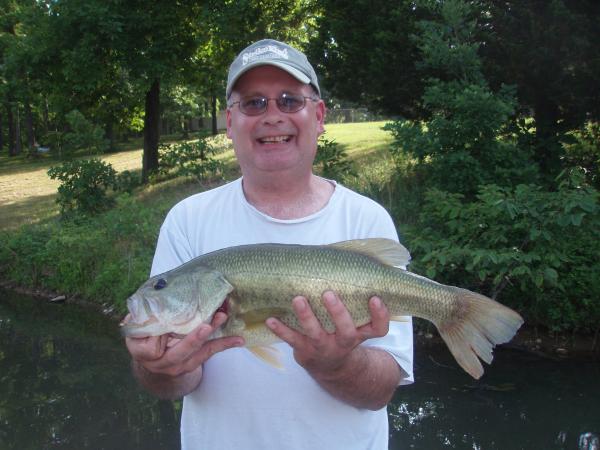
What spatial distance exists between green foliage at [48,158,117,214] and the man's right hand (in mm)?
12082

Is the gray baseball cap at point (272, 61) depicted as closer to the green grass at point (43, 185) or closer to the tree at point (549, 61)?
the tree at point (549, 61)

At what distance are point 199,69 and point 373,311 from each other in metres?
17.3

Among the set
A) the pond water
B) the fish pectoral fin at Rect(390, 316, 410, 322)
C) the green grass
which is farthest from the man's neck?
the green grass

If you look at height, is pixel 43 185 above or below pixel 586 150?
below

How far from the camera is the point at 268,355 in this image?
225 cm

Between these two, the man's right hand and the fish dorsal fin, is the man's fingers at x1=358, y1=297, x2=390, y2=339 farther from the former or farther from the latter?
the man's right hand

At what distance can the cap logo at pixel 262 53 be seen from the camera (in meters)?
2.55

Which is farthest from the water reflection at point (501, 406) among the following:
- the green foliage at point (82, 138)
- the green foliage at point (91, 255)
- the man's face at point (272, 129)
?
the green foliage at point (82, 138)

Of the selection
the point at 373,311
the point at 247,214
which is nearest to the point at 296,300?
the point at 373,311

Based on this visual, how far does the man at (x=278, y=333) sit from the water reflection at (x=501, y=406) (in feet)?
12.6

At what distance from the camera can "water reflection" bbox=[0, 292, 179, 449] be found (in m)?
6.32

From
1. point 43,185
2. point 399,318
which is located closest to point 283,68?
point 399,318

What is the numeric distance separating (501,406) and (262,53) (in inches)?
205

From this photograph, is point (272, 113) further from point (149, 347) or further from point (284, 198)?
point (149, 347)
